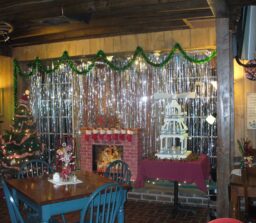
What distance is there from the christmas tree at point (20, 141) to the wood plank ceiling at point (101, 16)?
1432mm

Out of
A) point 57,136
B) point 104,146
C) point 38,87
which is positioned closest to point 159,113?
point 104,146

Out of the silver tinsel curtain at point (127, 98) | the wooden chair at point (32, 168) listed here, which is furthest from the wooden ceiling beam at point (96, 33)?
the wooden chair at point (32, 168)

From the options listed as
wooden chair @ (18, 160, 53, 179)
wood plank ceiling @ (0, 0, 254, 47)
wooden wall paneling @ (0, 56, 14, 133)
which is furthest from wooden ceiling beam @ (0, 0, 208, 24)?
wooden wall paneling @ (0, 56, 14, 133)

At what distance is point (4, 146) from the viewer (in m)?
6.20

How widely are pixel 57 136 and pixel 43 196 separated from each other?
4.12 m

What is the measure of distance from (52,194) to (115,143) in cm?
323

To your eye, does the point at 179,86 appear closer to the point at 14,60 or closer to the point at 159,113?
the point at 159,113

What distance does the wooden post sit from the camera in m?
3.33

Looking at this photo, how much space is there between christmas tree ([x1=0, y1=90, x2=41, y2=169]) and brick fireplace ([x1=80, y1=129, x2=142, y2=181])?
93 centimetres

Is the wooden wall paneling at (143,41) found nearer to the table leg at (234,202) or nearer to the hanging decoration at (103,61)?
the hanging decoration at (103,61)

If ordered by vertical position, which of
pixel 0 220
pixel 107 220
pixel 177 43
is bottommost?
pixel 0 220

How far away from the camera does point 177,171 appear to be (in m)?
4.79

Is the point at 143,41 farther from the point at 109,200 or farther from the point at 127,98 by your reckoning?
the point at 109,200

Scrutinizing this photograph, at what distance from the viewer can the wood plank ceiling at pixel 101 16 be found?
412cm
